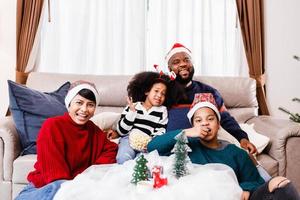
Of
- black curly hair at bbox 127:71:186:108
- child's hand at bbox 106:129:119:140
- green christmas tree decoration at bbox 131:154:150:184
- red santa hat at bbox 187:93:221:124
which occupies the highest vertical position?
black curly hair at bbox 127:71:186:108

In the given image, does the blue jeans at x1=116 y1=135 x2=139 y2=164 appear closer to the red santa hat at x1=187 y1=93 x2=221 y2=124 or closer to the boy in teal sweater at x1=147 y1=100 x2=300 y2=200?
the boy in teal sweater at x1=147 y1=100 x2=300 y2=200

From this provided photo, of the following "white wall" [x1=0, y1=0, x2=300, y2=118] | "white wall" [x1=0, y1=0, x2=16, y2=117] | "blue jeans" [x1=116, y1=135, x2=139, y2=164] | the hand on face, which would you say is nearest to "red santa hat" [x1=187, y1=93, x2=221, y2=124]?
the hand on face

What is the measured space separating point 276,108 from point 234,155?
87.8 inches

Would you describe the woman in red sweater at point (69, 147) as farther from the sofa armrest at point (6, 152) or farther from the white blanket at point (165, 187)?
the sofa armrest at point (6, 152)

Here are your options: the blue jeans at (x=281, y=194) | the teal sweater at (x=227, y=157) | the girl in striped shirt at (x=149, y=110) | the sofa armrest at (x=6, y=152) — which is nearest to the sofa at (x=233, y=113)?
the sofa armrest at (x=6, y=152)

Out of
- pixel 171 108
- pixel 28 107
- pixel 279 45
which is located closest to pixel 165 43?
pixel 279 45

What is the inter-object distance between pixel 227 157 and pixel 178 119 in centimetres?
60

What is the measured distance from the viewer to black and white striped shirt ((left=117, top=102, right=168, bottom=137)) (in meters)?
2.42

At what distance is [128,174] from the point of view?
1.76 metres

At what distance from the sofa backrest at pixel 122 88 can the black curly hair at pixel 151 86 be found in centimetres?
44

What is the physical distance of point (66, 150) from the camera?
1.98m

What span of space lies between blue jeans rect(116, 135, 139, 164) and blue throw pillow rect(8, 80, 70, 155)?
609 mm

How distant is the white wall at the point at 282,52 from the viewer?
386cm

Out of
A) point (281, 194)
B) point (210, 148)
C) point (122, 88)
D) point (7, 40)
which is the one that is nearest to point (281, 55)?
point (122, 88)
